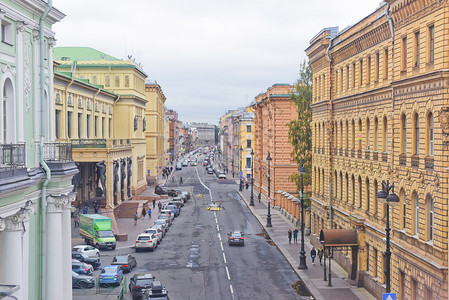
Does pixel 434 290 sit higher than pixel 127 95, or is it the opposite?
pixel 127 95

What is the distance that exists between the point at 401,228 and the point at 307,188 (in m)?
41.4

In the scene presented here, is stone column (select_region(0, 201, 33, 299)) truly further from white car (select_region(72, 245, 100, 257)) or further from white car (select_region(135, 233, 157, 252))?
white car (select_region(135, 233, 157, 252))

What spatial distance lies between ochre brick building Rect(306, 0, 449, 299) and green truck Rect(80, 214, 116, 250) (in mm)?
17283

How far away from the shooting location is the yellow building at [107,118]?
2442 inches

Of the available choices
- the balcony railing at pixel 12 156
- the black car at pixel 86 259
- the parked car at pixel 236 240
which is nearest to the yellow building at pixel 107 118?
the parked car at pixel 236 240

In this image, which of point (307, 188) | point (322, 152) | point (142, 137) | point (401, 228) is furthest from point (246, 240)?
point (142, 137)

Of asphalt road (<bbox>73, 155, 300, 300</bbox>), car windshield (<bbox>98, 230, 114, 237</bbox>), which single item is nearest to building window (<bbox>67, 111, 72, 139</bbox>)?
asphalt road (<bbox>73, 155, 300, 300</bbox>)

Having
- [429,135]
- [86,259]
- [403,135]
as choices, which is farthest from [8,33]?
[86,259]

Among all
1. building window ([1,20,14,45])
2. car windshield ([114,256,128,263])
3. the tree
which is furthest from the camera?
the tree

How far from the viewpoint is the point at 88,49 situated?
90.4 meters

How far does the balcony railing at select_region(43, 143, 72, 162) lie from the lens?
21438mm

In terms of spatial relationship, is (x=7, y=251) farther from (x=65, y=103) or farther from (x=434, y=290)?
(x=65, y=103)

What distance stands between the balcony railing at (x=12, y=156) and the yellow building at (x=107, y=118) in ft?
133

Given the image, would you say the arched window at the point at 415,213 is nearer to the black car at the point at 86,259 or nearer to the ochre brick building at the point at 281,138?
the black car at the point at 86,259
